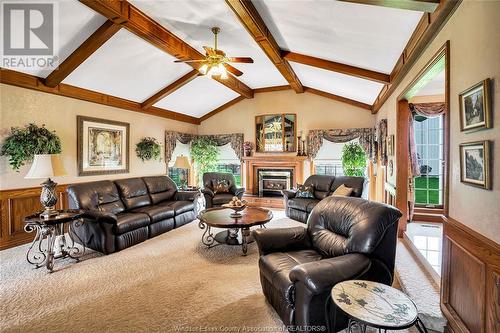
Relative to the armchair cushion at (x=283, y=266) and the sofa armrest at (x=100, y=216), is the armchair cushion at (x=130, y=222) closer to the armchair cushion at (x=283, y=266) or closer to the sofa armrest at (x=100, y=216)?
the sofa armrest at (x=100, y=216)

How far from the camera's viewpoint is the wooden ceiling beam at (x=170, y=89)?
5.64 metres

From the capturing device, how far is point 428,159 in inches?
217

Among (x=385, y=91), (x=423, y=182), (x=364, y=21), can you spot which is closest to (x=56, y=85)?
(x=364, y=21)

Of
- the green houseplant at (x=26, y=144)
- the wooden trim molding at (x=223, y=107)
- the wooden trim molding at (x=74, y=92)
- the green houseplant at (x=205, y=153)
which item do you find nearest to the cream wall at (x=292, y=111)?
the wooden trim molding at (x=223, y=107)

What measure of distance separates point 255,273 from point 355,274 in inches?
59.4

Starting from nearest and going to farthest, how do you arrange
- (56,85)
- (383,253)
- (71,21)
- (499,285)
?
(499,285) → (383,253) → (71,21) → (56,85)

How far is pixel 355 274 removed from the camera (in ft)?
6.13

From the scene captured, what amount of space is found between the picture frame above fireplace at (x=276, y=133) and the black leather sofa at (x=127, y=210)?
2956 millimetres

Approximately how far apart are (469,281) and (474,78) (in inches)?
56.5

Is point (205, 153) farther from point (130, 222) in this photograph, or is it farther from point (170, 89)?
point (130, 222)

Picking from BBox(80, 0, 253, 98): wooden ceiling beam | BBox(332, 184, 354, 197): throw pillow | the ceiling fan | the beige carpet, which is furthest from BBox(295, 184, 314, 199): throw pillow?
BBox(80, 0, 253, 98): wooden ceiling beam

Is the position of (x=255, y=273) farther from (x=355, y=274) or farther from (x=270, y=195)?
(x=270, y=195)

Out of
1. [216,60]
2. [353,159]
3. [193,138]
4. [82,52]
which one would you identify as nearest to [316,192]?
[353,159]

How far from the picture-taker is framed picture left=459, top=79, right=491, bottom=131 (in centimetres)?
156
